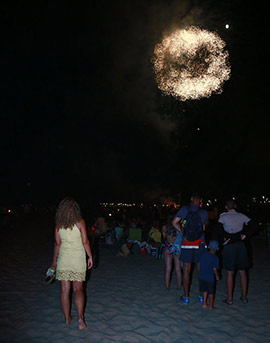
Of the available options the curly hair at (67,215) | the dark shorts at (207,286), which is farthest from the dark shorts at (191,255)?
the curly hair at (67,215)

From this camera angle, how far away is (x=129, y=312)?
569 centimetres

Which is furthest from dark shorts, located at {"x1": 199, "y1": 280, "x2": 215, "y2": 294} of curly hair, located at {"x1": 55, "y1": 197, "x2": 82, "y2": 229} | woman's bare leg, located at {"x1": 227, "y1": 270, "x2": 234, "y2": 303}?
curly hair, located at {"x1": 55, "y1": 197, "x2": 82, "y2": 229}

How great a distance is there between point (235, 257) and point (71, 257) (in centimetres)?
298

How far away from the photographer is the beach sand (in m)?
4.68

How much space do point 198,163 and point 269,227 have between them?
24279 mm

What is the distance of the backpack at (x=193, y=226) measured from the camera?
5.92 m

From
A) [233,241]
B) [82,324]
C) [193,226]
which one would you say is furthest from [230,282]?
[82,324]

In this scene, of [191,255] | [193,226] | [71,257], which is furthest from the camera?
[191,255]

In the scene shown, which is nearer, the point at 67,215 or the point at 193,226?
the point at 67,215

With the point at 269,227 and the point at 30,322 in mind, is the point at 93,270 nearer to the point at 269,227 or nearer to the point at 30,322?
the point at 30,322

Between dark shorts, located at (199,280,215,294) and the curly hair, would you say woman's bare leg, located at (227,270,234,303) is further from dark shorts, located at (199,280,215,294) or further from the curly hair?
the curly hair

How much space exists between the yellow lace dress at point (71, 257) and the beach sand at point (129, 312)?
77 cm

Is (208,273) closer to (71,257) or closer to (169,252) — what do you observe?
(169,252)

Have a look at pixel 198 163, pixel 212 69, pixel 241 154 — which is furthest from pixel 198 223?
pixel 198 163
